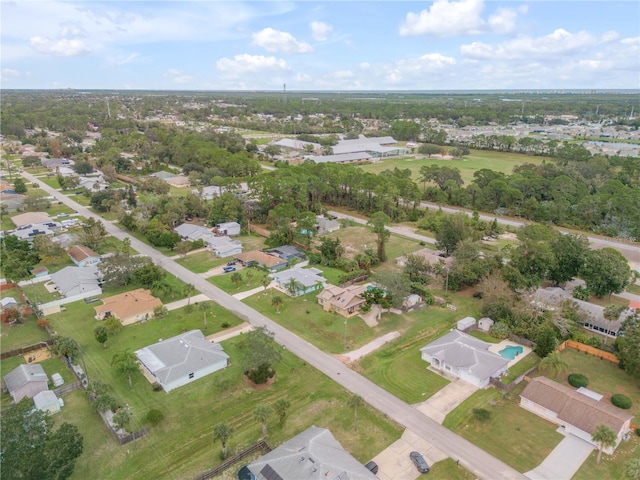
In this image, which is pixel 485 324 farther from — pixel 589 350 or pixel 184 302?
pixel 184 302

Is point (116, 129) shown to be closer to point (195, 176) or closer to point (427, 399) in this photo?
point (195, 176)

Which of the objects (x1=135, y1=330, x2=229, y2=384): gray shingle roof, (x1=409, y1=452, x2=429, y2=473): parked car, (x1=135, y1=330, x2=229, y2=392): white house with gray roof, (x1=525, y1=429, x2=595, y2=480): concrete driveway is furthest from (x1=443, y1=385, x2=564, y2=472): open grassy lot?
(x1=135, y1=330, x2=229, y2=384): gray shingle roof

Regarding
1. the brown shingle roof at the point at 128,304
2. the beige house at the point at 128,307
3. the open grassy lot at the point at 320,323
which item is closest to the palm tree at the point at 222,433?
the open grassy lot at the point at 320,323

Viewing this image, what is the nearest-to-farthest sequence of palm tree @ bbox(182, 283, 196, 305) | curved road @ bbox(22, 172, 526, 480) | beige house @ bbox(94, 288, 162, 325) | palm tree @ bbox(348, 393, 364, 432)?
curved road @ bbox(22, 172, 526, 480) < palm tree @ bbox(348, 393, 364, 432) < beige house @ bbox(94, 288, 162, 325) < palm tree @ bbox(182, 283, 196, 305)

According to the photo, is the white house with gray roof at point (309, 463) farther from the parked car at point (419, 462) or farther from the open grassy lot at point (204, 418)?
the parked car at point (419, 462)

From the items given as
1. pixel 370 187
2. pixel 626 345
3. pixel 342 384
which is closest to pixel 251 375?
pixel 342 384

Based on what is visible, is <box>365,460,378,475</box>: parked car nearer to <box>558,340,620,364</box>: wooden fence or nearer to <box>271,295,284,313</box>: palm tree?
<box>271,295,284,313</box>: palm tree
